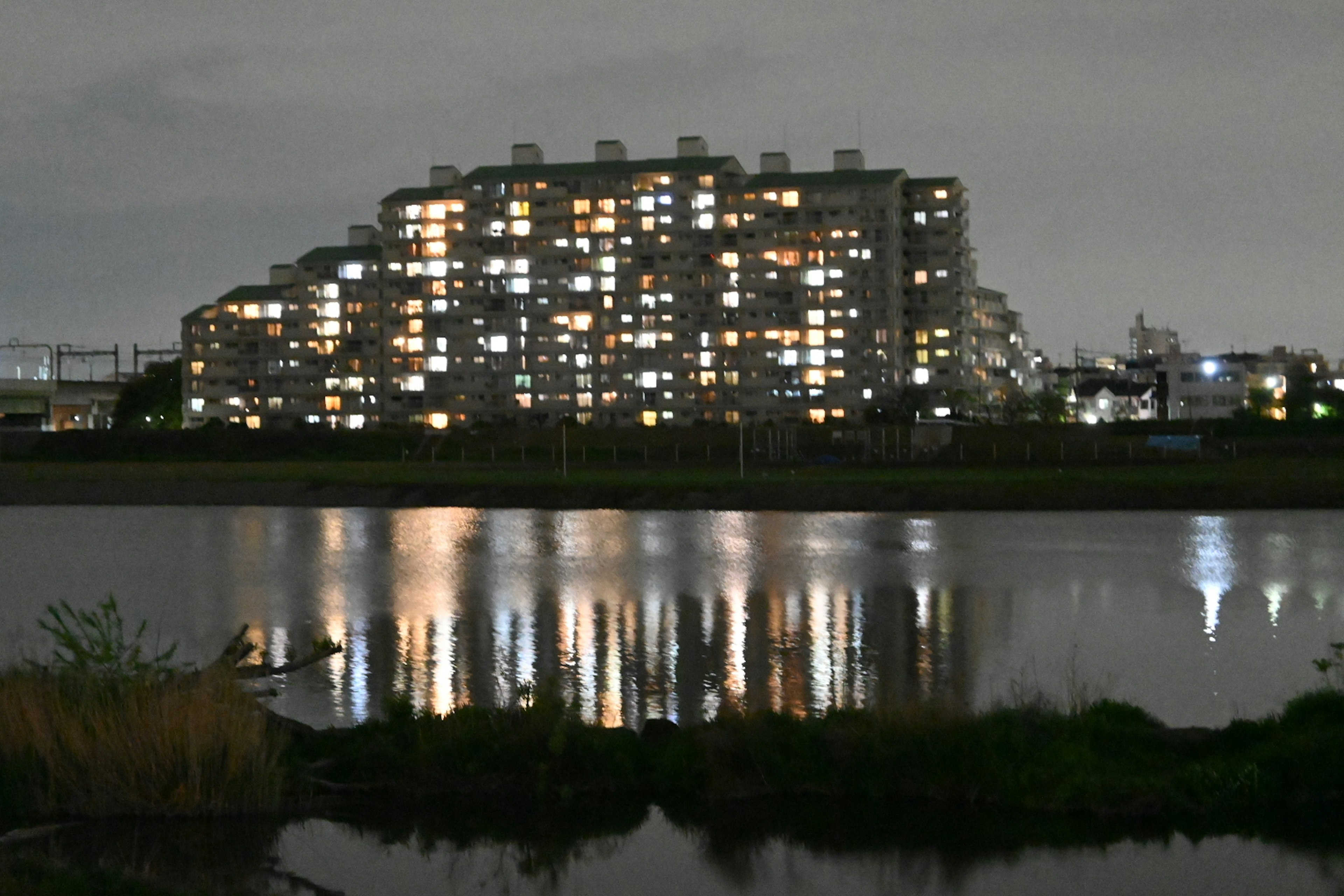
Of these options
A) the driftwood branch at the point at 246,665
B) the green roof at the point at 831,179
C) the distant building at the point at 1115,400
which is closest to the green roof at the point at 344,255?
the green roof at the point at 831,179

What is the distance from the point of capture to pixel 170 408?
484 feet

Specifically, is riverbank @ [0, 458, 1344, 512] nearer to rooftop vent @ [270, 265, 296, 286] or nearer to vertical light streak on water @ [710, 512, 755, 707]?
vertical light streak on water @ [710, 512, 755, 707]

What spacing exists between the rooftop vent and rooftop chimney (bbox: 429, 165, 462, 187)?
1821 centimetres

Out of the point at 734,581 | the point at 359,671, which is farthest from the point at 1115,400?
the point at 359,671

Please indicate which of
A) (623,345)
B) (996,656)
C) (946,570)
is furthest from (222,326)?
(996,656)

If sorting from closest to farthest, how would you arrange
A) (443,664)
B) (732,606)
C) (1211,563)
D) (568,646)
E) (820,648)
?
(443,664)
(820,648)
(568,646)
(732,606)
(1211,563)

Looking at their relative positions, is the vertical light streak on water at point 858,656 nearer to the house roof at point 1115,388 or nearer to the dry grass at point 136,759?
the dry grass at point 136,759

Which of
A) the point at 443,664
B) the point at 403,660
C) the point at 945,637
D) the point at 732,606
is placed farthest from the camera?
the point at 732,606

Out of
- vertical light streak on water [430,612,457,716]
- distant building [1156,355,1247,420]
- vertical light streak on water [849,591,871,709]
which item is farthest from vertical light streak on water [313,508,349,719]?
distant building [1156,355,1247,420]

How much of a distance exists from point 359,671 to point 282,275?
457ft

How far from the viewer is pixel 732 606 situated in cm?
2723

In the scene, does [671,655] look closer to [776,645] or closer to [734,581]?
[776,645]

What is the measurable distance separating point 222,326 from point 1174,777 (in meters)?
146

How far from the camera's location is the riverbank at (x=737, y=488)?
5962 centimetres
